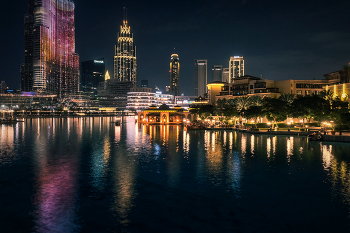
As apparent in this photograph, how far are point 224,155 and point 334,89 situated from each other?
5724 cm

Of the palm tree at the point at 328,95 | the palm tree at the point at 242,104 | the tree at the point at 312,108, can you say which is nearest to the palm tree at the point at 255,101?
the palm tree at the point at 242,104

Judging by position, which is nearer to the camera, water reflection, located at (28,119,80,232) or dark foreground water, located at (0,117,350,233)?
water reflection, located at (28,119,80,232)

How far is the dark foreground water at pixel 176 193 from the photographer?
17.5m

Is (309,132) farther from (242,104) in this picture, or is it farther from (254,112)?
(242,104)

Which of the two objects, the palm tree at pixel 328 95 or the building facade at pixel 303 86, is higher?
the building facade at pixel 303 86

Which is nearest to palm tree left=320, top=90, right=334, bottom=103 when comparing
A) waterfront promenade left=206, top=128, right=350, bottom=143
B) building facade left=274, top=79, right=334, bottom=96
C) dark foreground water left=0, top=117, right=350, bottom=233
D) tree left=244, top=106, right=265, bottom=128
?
waterfront promenade left=206, top=128, right=350, bottom=143

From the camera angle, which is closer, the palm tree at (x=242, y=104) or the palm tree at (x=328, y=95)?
the palm tree at (x=328, y=95)

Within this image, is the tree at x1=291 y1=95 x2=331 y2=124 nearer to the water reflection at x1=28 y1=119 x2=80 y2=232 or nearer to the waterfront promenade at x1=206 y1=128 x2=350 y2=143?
the waterfront promenade at x1=206 y1=128 x2=350 y2=143

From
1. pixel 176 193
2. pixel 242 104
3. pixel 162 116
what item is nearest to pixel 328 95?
pixel 242 104

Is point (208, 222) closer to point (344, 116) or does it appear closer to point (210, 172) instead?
point (210, 172)

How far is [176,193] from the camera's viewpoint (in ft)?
76.3

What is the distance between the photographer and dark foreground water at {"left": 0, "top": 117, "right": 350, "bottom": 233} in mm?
17531

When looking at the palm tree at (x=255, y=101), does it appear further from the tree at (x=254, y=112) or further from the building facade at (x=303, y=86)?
the building facade at (x=303, y=86)

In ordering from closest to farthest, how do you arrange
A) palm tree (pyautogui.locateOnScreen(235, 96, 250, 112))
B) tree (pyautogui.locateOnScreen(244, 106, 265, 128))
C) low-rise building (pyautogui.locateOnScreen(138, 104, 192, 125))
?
tree (pyautogui.locateOnScreen(244, 106, 265, 128)) → palm tree (pyautogui.locateOnScreen(235, 96, 250, 112)) → low-rise building (pyautogui.locateOnScreen(138, 104, 192, 125))
